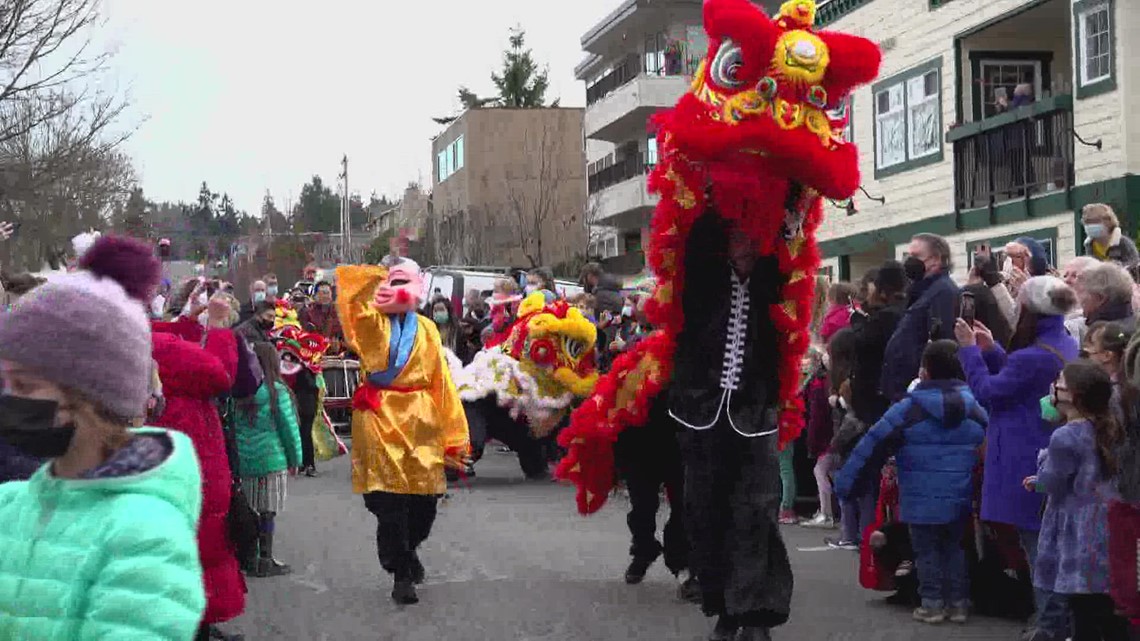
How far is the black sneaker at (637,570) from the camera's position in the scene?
969 cm

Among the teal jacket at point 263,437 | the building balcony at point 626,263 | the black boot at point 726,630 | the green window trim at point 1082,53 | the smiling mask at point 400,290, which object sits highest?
the green window trim at point 1082,53

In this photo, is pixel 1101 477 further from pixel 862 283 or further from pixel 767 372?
pixel 862 283

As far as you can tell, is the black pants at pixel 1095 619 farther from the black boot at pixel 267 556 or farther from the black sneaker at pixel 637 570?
the black boot at pixel 267 556

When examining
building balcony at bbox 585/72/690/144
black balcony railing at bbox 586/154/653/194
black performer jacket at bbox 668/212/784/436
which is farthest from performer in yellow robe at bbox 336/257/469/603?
black balcony railing at bbox 586/154/653/194

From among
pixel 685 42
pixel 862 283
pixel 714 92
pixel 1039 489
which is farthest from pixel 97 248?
pixel 685 42

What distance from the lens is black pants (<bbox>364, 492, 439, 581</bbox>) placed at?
9.27m

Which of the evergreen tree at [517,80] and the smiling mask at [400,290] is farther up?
the evergreen tree at [517,80]

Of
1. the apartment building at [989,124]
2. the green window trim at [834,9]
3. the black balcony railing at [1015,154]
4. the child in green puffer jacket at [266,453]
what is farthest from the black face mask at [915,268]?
the green window trim at [834,9]

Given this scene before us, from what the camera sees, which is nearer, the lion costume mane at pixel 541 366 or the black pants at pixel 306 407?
the lion costume mane at pixel 541 366

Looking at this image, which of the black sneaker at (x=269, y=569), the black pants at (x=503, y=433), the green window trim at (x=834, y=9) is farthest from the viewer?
the green window trim at (x=834, y=9)

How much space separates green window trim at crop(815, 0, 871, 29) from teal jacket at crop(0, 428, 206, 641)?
955 inches

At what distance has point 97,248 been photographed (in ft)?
18.3

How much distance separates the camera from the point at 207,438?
24.7ft

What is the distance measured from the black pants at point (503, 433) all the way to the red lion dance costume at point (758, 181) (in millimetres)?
8206
